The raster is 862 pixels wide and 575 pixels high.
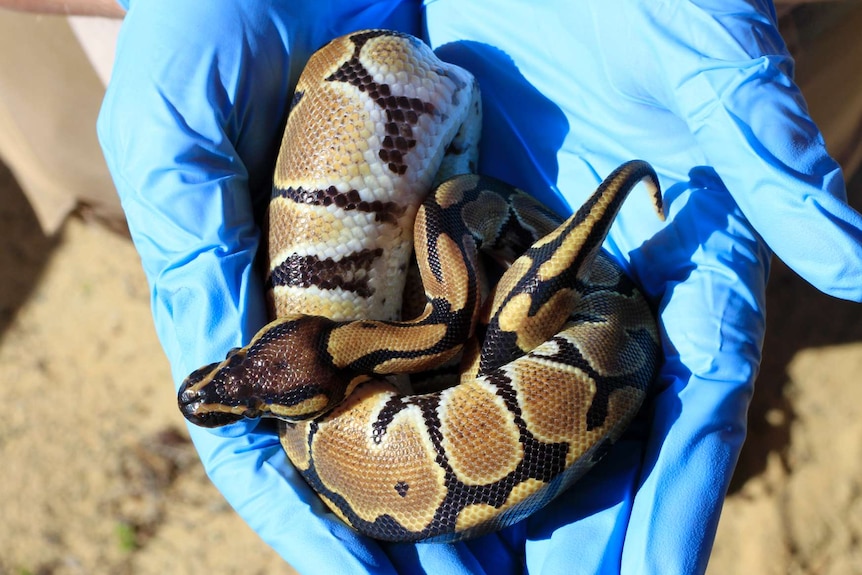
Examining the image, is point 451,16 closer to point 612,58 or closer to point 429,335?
point 612,58

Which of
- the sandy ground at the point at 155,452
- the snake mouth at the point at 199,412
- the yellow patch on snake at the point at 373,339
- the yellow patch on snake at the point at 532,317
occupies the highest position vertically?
the yellow patch on snake at the point at 532,317

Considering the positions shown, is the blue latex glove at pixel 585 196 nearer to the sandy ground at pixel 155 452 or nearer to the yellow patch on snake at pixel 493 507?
the yellow patch on snake at pixel 493 507

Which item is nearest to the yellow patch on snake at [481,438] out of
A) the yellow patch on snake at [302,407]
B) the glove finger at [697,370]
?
the yellow patch on snake at [302,407]

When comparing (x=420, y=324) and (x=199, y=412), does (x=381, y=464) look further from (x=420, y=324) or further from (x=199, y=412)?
(x=199, y=412)

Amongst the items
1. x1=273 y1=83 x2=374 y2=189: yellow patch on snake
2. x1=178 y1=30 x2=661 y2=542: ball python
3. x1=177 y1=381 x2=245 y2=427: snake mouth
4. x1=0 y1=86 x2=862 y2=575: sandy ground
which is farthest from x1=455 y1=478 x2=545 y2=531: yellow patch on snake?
x1=0 y1=86 x2=862 y2=575: sandy ground

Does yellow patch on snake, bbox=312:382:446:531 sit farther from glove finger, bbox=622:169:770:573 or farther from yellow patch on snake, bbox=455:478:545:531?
glove finger, bbox=622:169:770:573

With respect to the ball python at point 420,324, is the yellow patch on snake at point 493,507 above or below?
below

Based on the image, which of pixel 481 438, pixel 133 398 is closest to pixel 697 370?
pixel 481 438
